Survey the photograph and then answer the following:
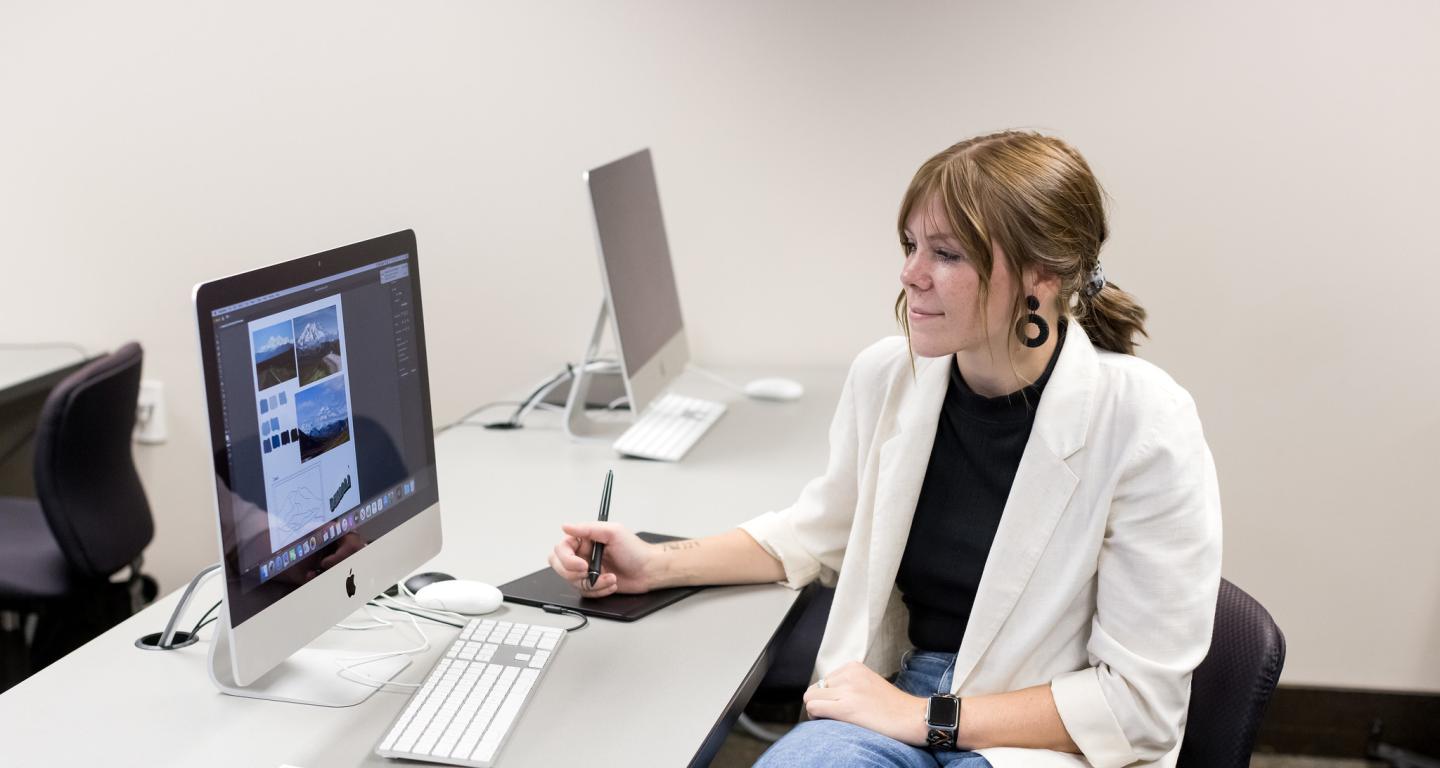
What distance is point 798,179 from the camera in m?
2.67

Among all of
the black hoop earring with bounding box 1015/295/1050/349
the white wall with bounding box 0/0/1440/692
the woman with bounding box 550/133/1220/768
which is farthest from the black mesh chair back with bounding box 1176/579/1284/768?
→ the white wall with bounding box 0/0/1440/692

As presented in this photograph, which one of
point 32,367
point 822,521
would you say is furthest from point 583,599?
point 32,367

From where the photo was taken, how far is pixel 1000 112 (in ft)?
8.41

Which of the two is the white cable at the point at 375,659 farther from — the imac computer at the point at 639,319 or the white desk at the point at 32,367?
the white desk at the point at 32,367

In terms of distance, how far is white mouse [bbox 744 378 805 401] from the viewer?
98.9 inches

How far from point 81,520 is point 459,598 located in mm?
1249

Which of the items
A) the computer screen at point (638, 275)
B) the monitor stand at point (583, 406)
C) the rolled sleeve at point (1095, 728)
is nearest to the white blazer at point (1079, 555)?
the rolled sleeve at point (1095, 728)

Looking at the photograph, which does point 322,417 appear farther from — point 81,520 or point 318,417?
point 81,520

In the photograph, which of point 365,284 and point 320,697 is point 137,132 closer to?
point 365,284

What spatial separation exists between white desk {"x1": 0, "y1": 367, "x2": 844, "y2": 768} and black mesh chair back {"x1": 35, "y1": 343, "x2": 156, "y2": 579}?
832 mm

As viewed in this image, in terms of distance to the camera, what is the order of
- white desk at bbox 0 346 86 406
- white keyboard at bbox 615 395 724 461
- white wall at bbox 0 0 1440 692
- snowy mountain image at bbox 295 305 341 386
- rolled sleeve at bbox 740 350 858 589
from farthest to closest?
white desk at bbox 0 346 86 406 → white wall at bbox 0 0 1440 692 → white keyboard at bbox 615 395 724 461 → rolled sleeve at bbox 740 350 858 589 → snowy mountain image at bbox 295 305 341 386

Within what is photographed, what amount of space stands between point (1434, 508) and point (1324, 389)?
0.35 m

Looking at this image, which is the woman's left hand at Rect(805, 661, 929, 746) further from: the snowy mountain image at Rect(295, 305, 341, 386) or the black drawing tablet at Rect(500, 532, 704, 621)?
the snowy mountain image at Rect(295, 305, 341, 386)

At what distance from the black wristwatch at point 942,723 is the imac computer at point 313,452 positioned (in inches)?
Result: 23.9
